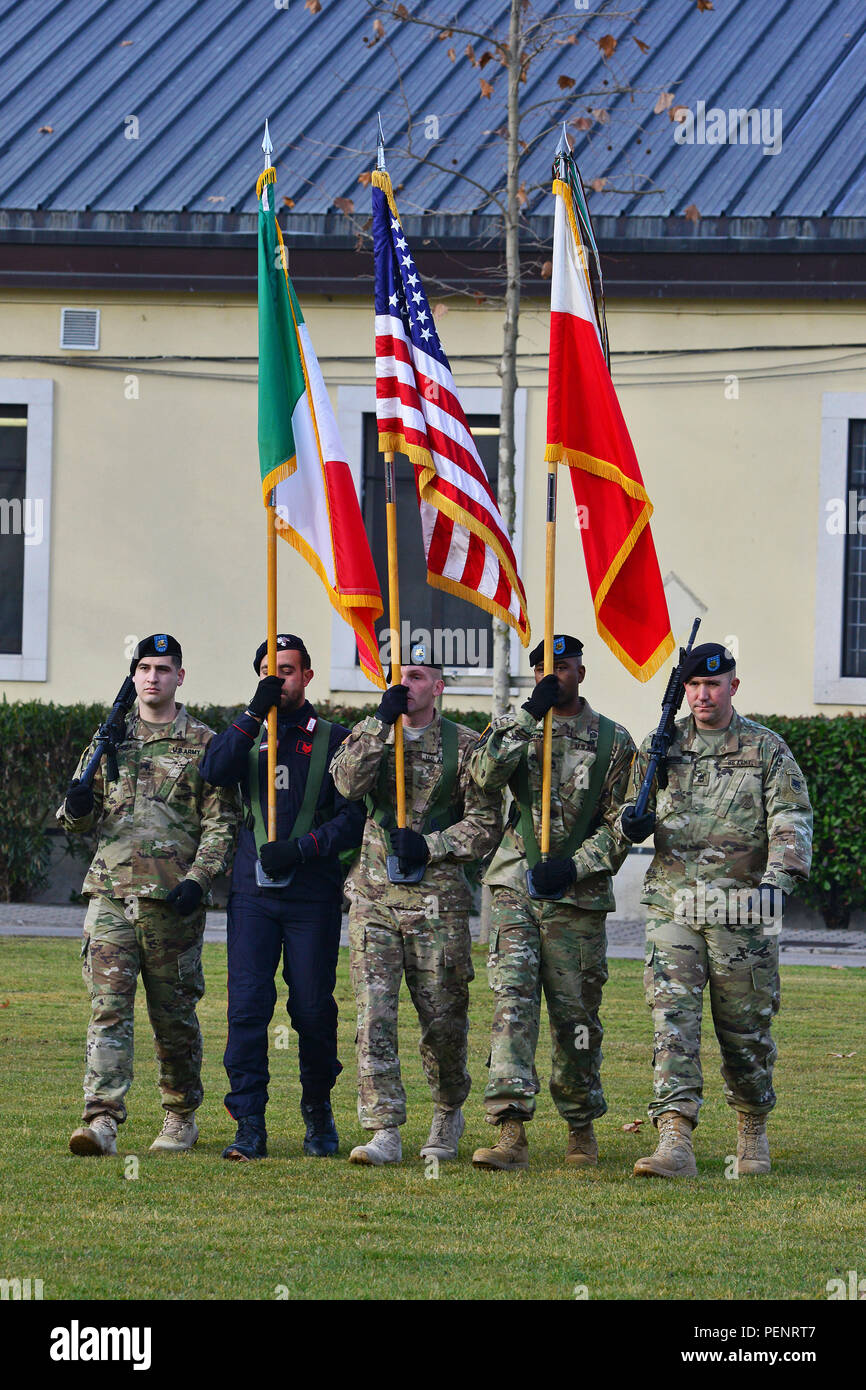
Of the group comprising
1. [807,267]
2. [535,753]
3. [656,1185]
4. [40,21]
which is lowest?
[656,1185]

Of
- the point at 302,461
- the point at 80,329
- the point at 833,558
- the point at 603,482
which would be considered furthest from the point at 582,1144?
the point at 80,329

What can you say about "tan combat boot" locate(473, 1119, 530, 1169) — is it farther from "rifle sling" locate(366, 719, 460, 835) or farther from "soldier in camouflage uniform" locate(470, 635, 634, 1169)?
"rifle sling" locate(366, 719, 460, 835)

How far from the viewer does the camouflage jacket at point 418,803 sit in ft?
27.1

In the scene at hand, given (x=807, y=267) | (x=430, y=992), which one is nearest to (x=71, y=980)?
(x=430, y=992)

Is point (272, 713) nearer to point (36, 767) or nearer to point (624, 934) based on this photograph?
point (624, 934)

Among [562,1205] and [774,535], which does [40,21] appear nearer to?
[774,535]

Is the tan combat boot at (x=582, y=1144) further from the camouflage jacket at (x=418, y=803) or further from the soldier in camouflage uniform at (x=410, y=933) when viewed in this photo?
the camouflage jacket at (x=418, y=803)

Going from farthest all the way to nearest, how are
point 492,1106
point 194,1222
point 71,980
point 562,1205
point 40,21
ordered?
1. point 40,21
2. point 71,980
3. point 492,1106
4. point 562,1205
5. point 194,1222

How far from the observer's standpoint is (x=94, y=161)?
19500 millimetres

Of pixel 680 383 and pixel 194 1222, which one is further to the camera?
pixel 680 383

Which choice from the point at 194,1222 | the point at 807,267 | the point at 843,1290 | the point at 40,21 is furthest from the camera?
the point at 40,21

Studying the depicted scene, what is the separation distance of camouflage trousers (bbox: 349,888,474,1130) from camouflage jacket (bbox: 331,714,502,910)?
86 millimetres

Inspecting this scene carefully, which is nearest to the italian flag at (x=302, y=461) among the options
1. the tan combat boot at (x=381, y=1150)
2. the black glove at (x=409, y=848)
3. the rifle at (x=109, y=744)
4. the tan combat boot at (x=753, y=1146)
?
the black glove at (x=409, y=848)

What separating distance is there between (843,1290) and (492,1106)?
2.32 m
